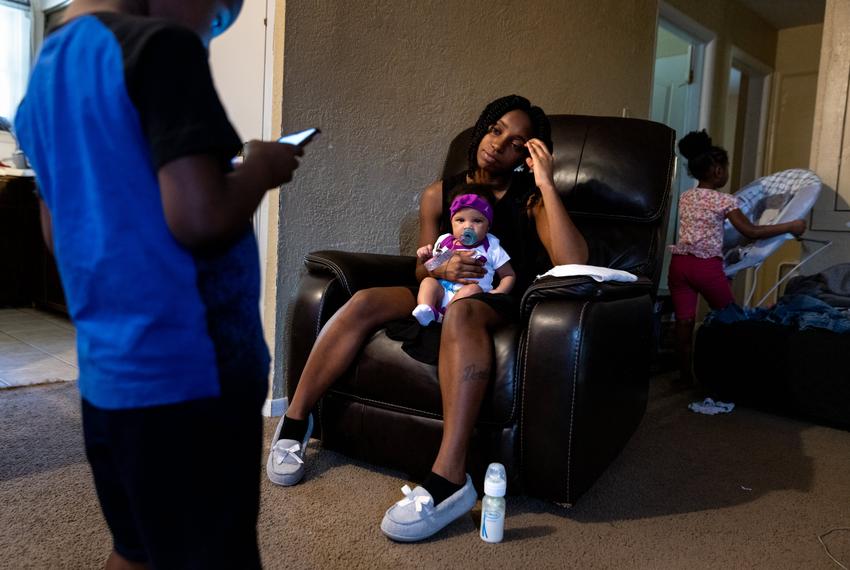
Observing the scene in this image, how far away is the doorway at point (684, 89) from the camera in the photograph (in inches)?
171

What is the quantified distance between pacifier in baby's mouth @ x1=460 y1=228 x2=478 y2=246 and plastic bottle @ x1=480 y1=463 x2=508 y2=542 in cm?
63

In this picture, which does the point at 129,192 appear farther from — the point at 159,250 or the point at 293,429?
the point at 293,429

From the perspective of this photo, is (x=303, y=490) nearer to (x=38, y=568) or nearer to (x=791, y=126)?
(x=38, y=568)

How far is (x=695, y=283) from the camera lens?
288 centimetres

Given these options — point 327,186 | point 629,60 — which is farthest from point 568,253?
point 629,60

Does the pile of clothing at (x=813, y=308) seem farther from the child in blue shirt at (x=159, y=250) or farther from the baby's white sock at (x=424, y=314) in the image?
the child in blue shirt at (x=159, y=250)

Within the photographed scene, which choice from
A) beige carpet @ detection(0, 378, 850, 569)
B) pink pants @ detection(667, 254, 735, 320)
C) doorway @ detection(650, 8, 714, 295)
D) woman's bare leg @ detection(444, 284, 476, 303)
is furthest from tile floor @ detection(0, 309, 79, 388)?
doorway @ detection(650, 8, 714, 295)

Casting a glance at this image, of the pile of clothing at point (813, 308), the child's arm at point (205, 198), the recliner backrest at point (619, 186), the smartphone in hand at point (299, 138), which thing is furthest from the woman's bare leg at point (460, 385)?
the pile of clothing at point (813, 308)

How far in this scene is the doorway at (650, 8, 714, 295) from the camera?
4340mm

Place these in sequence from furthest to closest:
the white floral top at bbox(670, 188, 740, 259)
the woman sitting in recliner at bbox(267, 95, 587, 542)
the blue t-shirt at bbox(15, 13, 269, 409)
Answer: the white floral top at bbox(670, 188, 740, 259) < the woman sitting in recliner at bbox(267, 95, 587, 542) < the blue t-shirt at bbox(15, 13, 269, 409)

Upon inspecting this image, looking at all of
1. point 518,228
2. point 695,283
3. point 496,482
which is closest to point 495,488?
point 496,482

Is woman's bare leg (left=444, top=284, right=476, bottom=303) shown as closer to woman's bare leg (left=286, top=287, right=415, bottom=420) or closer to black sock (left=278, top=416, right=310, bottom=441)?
woman's bare leg (left=286, top=287, right=415, bottom=420)

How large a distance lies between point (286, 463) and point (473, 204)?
0.83 meters

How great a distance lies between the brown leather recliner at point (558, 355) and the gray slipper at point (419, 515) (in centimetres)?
15
